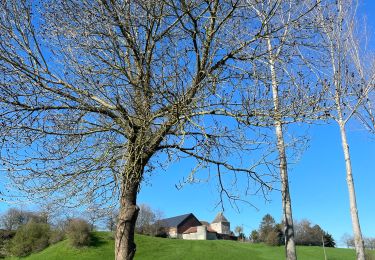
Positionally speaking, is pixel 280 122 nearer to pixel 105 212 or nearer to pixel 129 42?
pixel 129 42

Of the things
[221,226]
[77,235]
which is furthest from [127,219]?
[221,226]

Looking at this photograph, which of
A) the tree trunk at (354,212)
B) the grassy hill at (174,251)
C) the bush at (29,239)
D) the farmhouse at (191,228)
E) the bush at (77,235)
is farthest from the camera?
the farmhouse at (191,228)

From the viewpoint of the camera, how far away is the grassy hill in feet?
204

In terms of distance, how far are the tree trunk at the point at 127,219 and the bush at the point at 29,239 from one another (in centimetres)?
6203

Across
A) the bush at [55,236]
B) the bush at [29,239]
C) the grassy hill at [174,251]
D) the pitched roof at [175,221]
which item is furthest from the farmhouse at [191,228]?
the bush at [29,239]

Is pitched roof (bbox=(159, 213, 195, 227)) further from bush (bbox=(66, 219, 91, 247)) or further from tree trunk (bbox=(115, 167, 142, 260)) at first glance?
tree trunk (bbox=(115, 167, 142, 260))

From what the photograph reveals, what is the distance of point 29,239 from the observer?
69.1 m

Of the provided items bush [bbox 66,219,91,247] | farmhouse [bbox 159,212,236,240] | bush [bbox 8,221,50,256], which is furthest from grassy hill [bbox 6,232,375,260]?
farmhouse [bbox 159,212,236,240]

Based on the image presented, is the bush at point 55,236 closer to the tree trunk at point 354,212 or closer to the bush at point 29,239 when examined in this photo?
the bush at point 29,239

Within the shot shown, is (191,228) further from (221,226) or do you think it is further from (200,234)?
(200,234)

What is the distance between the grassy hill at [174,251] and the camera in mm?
62250

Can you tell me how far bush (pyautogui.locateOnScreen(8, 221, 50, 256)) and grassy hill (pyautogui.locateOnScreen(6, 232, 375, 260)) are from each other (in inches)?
99.2

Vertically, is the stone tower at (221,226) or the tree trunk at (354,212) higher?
the stone tower at (221,226)

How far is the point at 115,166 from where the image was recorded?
7680 millimetres
